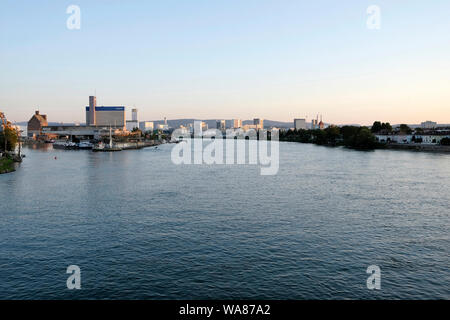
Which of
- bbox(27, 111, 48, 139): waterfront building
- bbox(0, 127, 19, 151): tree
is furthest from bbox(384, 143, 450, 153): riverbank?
bbox(27, 111, 48, 139): waterfront building

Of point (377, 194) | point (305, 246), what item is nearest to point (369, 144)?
point (377, 194)

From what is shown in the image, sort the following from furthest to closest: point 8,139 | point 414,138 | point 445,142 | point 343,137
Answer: point 343,137 < point 414,138 < point 445,142 < point 8,139

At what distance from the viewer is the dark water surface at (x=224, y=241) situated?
10.7 metres

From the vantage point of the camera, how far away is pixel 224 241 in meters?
14.5

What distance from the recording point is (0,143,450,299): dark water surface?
35.2 feet

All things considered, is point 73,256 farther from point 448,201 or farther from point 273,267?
point 448,201

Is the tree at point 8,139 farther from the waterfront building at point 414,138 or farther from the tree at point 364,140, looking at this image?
the waterfront building at point 414,138

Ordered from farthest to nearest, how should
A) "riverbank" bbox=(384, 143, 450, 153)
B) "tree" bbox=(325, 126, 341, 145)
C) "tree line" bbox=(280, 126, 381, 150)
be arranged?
"tree" bbox=(325, 126, 341, 145) < "tree line" bbox=(280, 126, 381, 150) < "riverbank" bbox=(384, 143, 450, 153)

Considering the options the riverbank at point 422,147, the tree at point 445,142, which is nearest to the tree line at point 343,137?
the riverbank at point 422,147

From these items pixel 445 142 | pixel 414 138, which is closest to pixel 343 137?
pixel 414 138

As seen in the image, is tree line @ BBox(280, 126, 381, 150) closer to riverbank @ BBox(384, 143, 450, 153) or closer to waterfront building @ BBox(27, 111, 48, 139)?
riverbank @ BBox(384, 143, 450, 153)

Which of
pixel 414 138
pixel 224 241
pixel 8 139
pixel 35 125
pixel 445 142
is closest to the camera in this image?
pixel 224 241

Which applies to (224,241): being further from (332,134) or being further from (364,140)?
(332,134)
